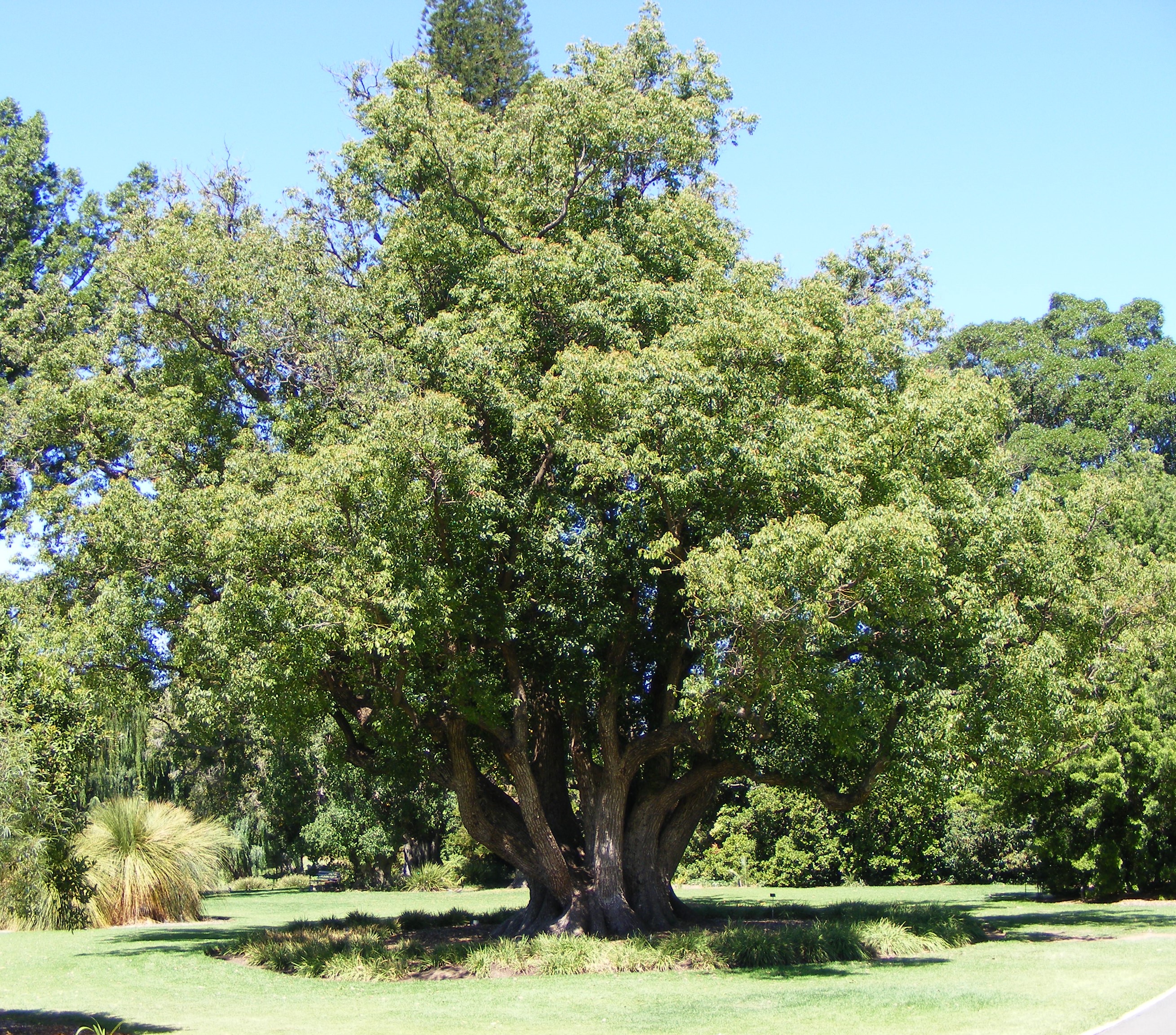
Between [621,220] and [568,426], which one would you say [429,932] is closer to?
[568,426]

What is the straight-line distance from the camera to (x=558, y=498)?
54.0ft

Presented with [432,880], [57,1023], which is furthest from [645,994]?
[432,880]

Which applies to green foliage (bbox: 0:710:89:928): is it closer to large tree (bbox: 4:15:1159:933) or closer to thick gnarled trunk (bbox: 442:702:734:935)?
large tree (bbox: 4:15:1159:933)

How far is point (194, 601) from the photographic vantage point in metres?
16.3

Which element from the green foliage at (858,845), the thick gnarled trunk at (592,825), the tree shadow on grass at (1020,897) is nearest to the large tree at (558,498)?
the thick gnarled trunk at (592,825)

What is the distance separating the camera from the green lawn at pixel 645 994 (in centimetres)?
1056

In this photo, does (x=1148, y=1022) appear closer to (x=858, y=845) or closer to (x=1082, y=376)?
(x=858, y=845)

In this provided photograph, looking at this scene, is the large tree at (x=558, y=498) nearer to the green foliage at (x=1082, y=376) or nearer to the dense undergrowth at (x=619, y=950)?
the dense undergrowth at (x=619, y=950)

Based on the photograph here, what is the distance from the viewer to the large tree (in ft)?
47.7

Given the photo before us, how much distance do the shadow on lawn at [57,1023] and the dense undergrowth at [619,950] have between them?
4.95m

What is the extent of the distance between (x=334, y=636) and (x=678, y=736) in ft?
21.3

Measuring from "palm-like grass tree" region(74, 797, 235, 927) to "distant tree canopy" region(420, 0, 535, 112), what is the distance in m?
24.0

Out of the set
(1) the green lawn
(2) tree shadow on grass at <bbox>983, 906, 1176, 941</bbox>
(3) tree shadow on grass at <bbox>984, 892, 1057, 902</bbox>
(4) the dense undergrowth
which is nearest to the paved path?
(1) the green lawn

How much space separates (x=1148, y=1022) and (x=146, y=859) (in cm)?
2102
